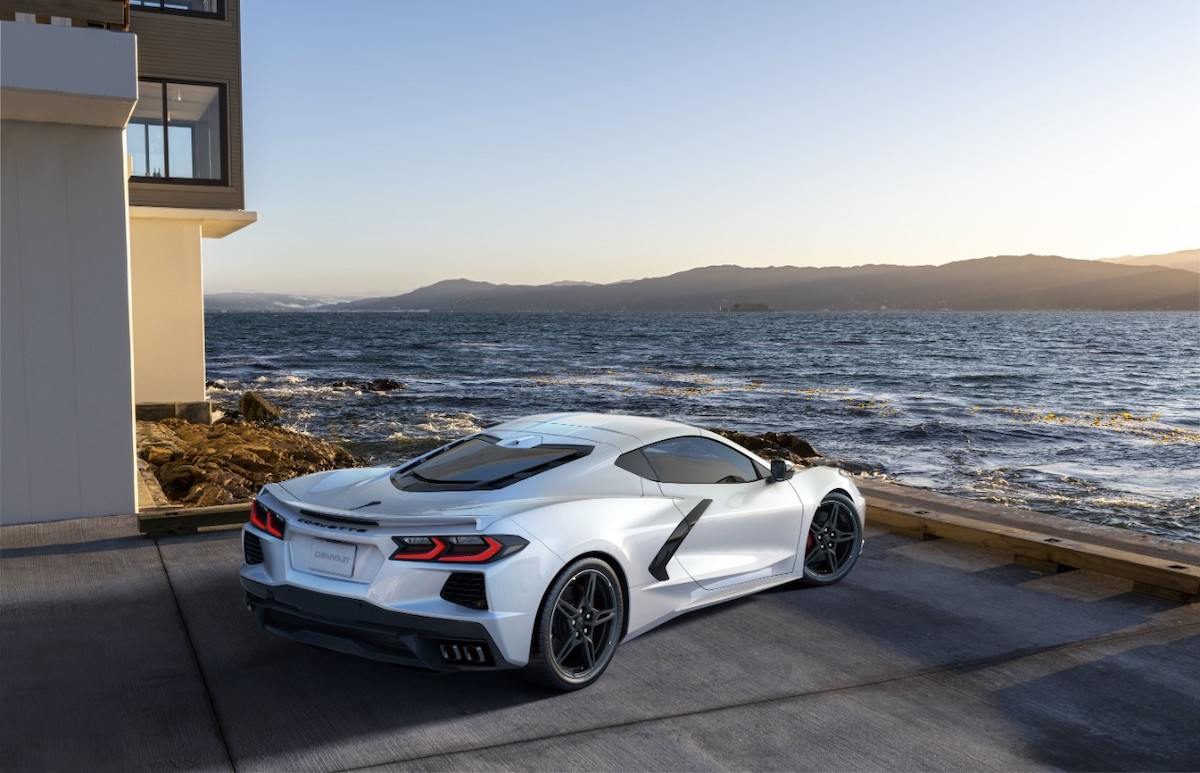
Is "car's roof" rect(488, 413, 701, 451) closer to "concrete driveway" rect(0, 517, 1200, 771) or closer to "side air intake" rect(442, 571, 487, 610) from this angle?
"concrete driveway" rect(0, 517, 1200, 771)

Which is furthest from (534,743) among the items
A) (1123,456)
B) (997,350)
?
(997,350)

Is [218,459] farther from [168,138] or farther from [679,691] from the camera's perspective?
[679,691]

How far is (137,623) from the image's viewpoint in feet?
20.8

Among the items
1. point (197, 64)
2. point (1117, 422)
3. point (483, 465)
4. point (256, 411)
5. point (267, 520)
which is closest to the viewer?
point (267, 520)

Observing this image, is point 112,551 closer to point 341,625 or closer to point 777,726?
point 341,625

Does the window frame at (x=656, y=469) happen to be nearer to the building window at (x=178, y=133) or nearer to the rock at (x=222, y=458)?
the rock at (x=222, y=458)

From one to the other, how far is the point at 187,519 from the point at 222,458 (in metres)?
6.25

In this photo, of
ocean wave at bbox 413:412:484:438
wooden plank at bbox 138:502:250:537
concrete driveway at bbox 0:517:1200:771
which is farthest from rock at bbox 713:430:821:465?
concrete driveway at bbox 0:517:1200:771

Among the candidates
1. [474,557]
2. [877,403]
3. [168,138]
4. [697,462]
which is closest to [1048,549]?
[697,462]

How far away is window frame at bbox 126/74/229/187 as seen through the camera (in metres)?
15.9

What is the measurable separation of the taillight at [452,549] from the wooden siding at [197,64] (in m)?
13.1

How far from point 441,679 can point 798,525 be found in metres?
2.63

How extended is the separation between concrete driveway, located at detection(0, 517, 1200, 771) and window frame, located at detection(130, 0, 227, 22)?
1129cm

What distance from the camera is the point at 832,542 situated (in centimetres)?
733
